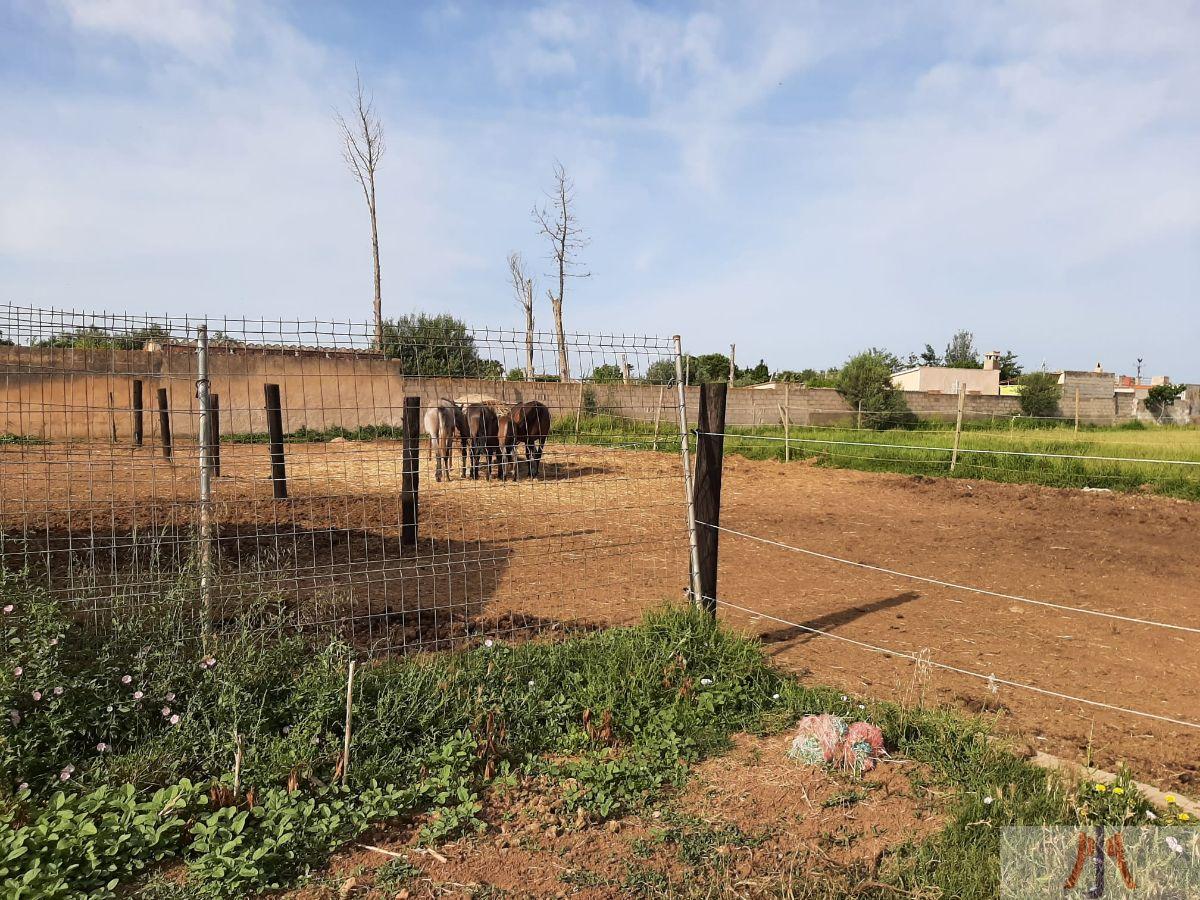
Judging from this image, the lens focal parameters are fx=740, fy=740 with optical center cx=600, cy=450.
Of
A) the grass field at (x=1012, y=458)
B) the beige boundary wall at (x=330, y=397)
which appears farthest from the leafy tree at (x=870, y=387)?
the grass field at (x=1012, y=458)

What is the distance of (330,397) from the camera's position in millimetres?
15469

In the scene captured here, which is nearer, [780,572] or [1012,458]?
[780,572]

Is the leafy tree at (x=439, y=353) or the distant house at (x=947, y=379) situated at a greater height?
the distant house at (x=947, y=379)

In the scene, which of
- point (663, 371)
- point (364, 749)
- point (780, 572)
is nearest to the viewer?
point (364, 749)

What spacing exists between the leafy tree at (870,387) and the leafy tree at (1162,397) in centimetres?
1246

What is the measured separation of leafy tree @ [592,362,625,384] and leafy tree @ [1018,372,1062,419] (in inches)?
1150

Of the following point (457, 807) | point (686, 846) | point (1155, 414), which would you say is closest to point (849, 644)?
point (686, 846)

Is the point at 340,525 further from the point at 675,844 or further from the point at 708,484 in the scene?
the point at 675,844

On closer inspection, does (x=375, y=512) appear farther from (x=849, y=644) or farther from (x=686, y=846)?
(x=686, y=846)

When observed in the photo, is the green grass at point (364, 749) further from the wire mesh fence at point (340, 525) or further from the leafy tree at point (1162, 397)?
the leafy tree at point (1162, 397)

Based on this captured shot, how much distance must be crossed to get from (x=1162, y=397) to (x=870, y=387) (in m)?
17.0

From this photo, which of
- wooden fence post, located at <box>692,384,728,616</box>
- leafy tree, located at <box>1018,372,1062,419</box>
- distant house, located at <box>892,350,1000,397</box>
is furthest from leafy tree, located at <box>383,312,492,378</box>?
distant house, located at <box>892,350,1000,397</box>

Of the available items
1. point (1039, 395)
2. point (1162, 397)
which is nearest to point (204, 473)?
point (1039, 395)

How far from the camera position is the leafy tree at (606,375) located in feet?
14.8
